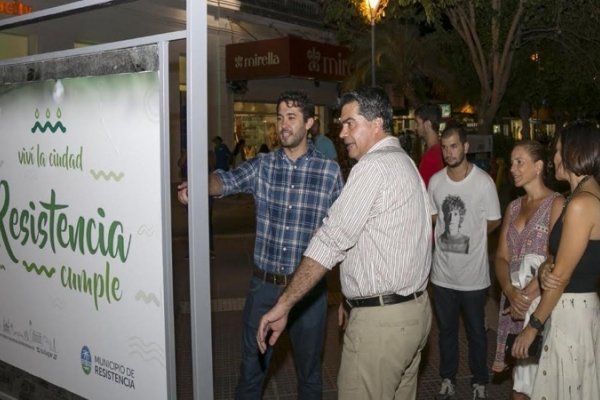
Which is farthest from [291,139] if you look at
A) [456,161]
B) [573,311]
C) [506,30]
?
[506,30]

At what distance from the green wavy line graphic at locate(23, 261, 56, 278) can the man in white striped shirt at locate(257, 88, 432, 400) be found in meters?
0.97

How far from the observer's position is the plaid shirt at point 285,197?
410cm

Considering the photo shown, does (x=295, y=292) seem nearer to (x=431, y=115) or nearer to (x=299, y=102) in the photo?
(x=299, y=102)

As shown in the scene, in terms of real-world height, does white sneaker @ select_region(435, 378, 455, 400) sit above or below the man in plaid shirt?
below

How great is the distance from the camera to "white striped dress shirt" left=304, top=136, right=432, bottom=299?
9.96ft

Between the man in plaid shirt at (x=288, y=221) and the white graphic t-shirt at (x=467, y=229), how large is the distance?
121 cm

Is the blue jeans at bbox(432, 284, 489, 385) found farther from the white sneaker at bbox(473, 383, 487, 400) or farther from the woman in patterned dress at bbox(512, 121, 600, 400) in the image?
the woman in patterned dress at bbox(512, 121, 600, 400)

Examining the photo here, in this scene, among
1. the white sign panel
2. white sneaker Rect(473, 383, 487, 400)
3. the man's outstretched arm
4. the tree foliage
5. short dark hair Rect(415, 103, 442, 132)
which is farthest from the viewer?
the tree foliage

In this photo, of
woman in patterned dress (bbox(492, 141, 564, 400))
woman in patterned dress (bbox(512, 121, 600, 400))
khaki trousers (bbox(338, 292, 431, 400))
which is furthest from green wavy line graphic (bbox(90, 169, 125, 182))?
woman in patterned dress (bbox(492, 141, 564, 400))

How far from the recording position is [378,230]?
123 inches

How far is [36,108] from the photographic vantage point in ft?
9.21

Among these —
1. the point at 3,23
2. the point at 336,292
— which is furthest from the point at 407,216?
the point at 336,292

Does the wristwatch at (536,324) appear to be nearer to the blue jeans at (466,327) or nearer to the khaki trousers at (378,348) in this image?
the khaki trousers at (378,348)

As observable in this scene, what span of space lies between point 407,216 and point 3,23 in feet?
7.09
